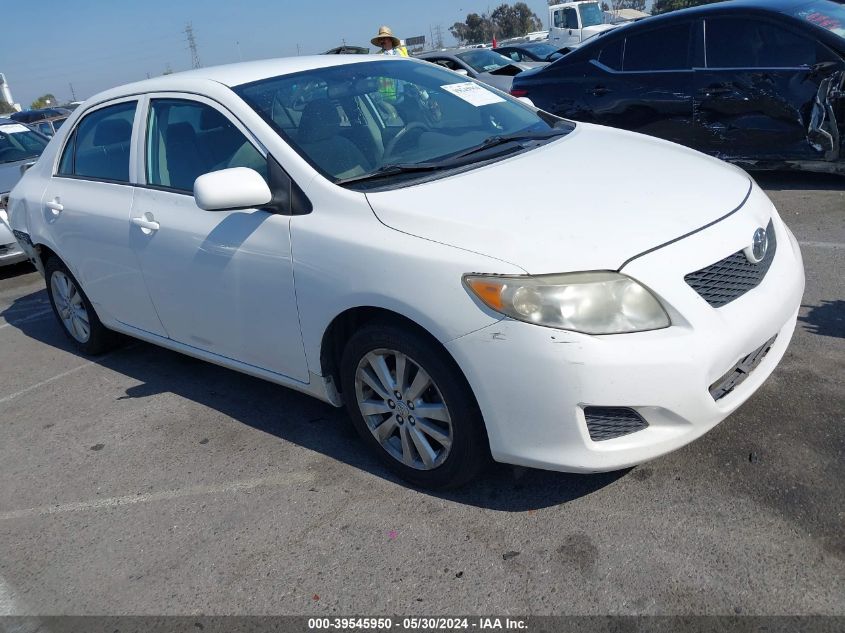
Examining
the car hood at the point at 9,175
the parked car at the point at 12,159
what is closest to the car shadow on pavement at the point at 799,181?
the parked car at the point at 12,159

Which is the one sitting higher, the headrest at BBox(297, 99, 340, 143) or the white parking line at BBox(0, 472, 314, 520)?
the headrest at BBox(297, 99, 340, 143)

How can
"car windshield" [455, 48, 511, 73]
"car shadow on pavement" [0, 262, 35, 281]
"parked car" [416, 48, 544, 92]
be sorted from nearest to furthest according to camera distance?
1. "car shadow on pavement" [0, 262, 35, 281]
2. "parked car" [416, 48, 544, 92]
3. "car windshield" [455, 48, 511, 73]

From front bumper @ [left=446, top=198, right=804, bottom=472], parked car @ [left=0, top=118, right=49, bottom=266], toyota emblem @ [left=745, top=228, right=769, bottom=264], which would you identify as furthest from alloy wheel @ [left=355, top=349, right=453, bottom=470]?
parked car @ [left=0, top=118, right=49, bottom=266]

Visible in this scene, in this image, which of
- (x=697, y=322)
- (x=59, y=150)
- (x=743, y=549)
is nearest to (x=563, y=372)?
(x=697, y=322)

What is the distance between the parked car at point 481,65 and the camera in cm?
1240

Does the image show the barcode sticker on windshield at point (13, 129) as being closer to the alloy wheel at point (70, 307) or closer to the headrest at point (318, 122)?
the alloy wheel at point (70, 307)

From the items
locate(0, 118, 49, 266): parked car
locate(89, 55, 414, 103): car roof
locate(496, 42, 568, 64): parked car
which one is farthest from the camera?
locate(496, 42, 568, 64): parked car

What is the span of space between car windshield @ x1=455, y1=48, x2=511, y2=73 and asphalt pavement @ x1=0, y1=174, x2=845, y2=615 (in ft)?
36.3

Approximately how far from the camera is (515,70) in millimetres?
12547

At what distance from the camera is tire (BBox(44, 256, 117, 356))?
16.4 ft

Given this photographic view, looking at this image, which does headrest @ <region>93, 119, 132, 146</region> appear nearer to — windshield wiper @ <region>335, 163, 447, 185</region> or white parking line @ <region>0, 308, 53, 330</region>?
windshield wiper @ <region>335, 163, 447, 185</region>

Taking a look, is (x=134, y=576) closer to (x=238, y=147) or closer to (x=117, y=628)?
(x=117, y=628)

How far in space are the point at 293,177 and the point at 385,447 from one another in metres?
1.19

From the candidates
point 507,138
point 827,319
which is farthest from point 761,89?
point 507,138
